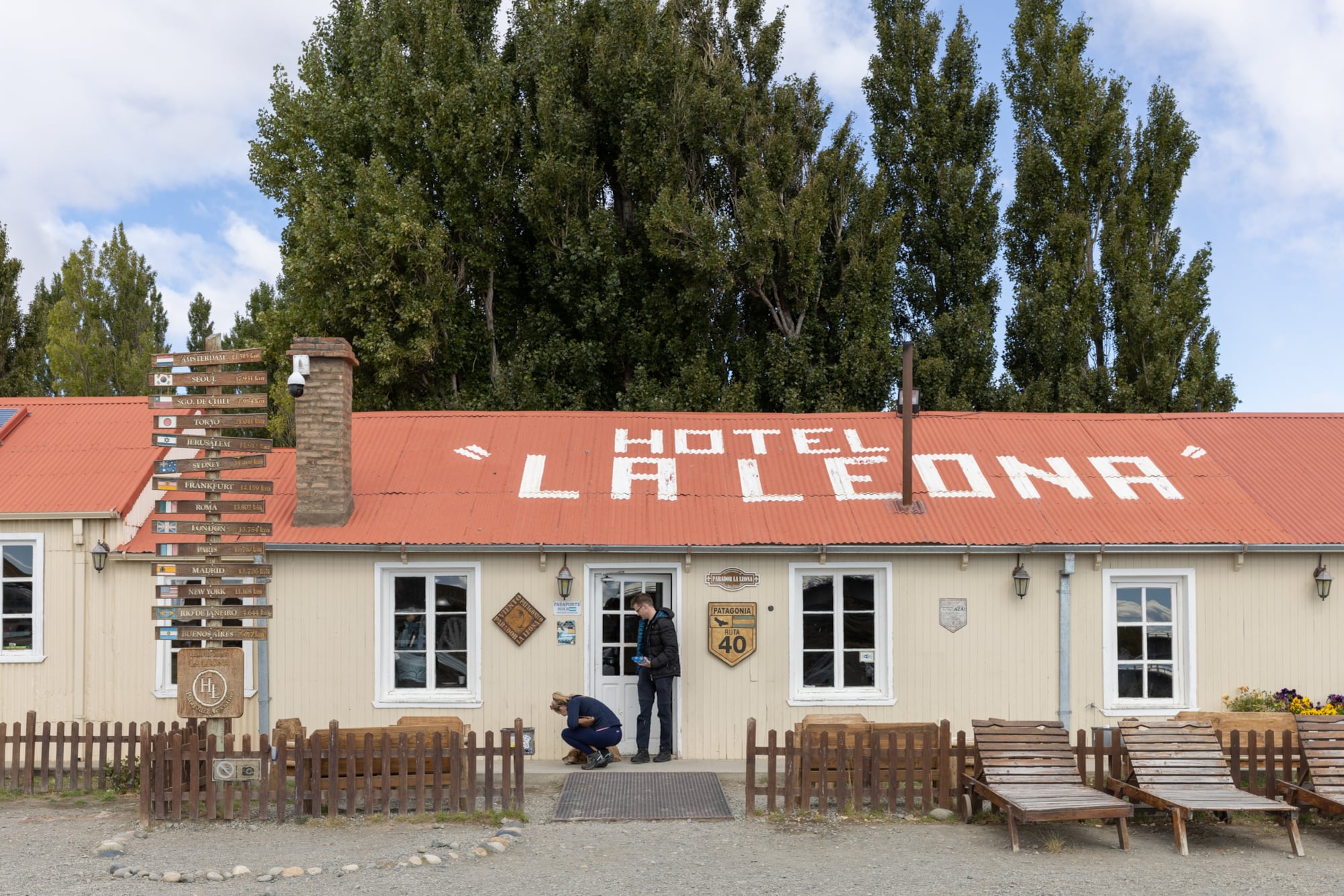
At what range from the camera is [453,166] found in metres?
21.5

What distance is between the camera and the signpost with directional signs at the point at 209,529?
9070mm

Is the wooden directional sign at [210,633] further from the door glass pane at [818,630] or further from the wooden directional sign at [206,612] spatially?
the door glass pane at [818,630]

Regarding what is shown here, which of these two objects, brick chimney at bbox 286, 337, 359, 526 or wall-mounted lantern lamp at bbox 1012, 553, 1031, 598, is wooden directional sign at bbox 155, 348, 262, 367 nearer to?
brick chimney at bbox 286, 337, 359, 526

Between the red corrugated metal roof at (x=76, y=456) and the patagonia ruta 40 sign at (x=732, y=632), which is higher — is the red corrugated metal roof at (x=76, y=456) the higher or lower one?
the higher one

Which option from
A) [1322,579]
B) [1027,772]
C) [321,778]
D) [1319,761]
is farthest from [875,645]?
[321,778]

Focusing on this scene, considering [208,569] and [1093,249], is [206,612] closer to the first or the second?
[208,569]

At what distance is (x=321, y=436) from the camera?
11336mm

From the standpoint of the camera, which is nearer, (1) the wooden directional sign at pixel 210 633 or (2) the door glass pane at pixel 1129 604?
(1) the wooden directional sign at pixel 210 633

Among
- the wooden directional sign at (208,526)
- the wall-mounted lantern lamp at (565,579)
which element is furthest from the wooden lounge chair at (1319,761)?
the wooden directional sign at (208,526)

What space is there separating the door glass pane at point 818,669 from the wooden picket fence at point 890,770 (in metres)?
2.23

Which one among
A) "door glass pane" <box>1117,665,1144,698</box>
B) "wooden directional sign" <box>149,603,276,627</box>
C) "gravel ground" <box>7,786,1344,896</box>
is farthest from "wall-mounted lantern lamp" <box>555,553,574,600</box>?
"door glass pane" <box>1117,665,1144,698</box>

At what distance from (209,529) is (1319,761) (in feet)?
30.8

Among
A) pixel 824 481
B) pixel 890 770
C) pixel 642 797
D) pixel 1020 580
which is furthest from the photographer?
pixel 824 481

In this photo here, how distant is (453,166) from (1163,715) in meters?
16.4
